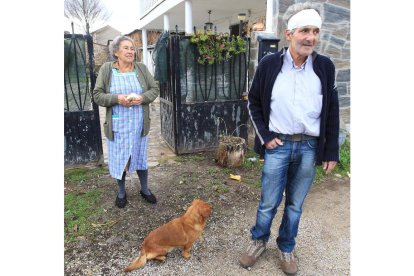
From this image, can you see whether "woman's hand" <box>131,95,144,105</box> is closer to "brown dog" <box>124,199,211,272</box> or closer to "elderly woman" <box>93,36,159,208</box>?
"elderly woman" <box>93,36,159,208</box>

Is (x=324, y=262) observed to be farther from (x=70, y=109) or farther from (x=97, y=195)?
(x=70, y=109)

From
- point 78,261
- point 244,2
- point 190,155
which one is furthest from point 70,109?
point 244,2

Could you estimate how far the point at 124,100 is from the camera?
346cm

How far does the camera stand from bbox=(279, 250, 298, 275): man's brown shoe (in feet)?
9.16

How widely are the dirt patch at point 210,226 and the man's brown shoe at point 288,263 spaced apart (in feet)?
0.27

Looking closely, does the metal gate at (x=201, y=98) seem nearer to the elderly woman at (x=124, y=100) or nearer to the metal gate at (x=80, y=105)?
the metal gate at (x=80, y=105)

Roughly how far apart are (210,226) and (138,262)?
977 millimetres

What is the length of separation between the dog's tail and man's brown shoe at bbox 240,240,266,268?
86 centimetres

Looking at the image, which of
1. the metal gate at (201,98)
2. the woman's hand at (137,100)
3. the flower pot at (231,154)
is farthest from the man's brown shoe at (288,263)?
the metal gate at (201,98)

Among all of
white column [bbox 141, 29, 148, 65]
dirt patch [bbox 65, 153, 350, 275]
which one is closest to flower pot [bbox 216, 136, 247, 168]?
dirt patch [bbox 65, 153, 350, 275]

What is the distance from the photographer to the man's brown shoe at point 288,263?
9.16ft

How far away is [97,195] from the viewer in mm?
4207
